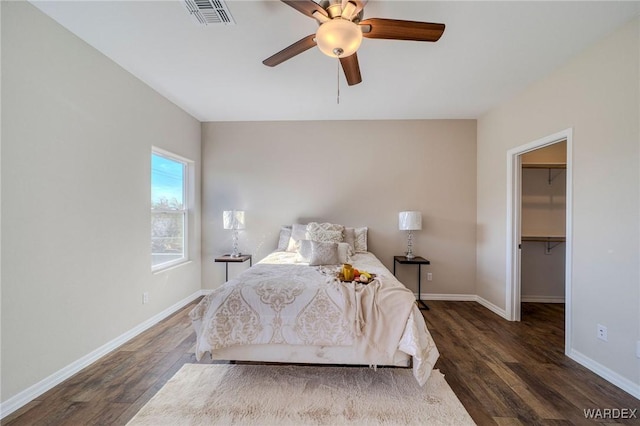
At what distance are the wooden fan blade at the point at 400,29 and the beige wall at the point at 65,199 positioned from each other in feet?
7.46

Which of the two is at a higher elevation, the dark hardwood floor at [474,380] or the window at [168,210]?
the window at [168,210]

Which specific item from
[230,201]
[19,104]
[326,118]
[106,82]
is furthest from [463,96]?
[19,104]

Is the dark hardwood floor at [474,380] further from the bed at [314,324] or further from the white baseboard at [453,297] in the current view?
the white baseboard at [453,297]

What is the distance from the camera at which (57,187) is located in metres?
1.96

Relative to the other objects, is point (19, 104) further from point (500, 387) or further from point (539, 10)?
A: point (500, 387)

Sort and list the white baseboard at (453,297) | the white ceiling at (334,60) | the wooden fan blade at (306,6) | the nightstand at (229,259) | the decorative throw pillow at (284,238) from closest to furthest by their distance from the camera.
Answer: the wooden fan blade at (306,6) < the white ceiling at (334,60) < the nightstand at (229,259) < the decorative throw pillow at (284,238) < the white baseboard at (453,297)

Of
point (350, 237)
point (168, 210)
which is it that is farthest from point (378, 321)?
point (168, 210)

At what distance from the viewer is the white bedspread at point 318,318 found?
1.84 m

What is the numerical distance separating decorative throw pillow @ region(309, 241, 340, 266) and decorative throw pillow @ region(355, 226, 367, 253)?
2.52 feet

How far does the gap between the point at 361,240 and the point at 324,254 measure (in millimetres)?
976

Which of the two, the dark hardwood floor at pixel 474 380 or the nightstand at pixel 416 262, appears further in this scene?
the nightstand at pixel 416 262

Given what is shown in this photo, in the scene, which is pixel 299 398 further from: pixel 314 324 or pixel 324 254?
pixel 324 254

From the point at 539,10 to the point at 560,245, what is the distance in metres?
3.26

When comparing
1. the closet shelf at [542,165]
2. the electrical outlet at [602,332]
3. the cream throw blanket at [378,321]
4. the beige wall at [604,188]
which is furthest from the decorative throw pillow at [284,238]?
the closet shelf at [542,165]
